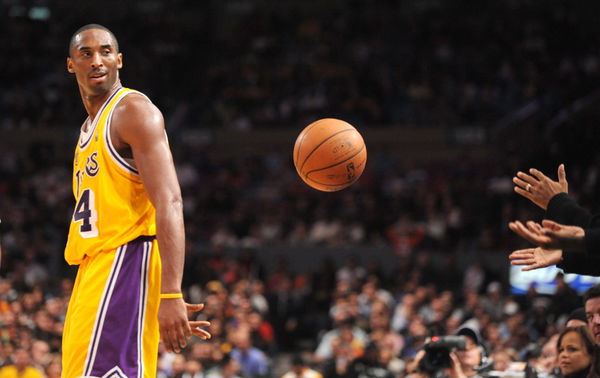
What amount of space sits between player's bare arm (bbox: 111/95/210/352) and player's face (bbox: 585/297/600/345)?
5.88ft

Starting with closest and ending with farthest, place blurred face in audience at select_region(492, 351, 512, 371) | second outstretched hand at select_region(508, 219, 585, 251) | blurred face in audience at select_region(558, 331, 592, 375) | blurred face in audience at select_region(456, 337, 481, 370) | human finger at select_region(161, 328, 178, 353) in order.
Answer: second outstretched hand at select_region(508, 219, 585, 251)
human finger at select_region(161, 328, 178, 353)
blurred face in audience at select_region(558, 331, 592, 375)
blurred face in audience at select_region(456, 337, 481, 370)
blurred face in audience at select_region(492, 351, 512, 371)

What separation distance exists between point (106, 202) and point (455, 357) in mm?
2619

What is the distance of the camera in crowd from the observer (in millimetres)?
4949

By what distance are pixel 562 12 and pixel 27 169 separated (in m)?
10.9

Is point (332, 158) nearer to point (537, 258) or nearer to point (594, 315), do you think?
point (594, 315)

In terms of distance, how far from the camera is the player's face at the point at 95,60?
344 centimetres

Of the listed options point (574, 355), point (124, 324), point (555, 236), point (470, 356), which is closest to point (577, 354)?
point (574, 355)

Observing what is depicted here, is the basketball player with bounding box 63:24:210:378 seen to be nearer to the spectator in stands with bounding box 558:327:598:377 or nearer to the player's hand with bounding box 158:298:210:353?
the player's hand with bounding box 158:298:210:353

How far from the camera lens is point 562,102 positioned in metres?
15.2

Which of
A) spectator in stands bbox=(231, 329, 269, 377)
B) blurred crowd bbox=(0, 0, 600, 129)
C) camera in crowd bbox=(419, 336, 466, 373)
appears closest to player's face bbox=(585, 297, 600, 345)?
camera in crowd bbox=(419, 336, 466, 373)

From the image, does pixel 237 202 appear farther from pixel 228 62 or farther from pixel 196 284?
pixel 228 62

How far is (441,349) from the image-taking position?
5020 mm

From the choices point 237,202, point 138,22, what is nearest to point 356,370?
point 237,202

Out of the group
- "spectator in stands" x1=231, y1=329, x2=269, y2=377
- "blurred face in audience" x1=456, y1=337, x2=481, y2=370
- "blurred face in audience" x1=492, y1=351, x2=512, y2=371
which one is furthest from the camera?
"spectator in stands" x1=231, y1=329, x2=269, y2=377
